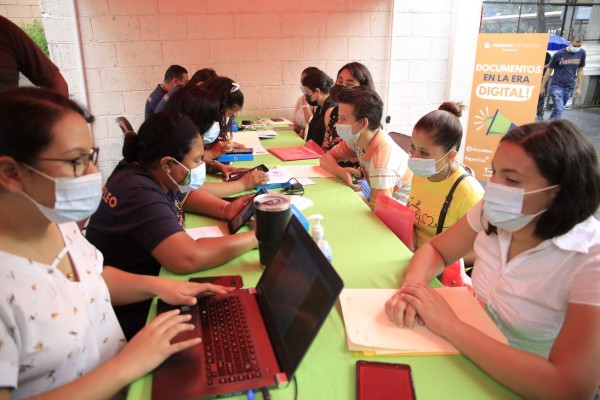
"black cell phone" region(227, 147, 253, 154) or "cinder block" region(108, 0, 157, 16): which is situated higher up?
"cinder block" region(108, 0, 157, 16)

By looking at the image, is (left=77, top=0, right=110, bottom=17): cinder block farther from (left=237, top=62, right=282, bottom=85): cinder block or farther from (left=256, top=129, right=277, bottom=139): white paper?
(left=256, top=129, right=277, bottom=139): white paper

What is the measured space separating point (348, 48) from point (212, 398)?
404cm

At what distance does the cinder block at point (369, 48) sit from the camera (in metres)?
4.26

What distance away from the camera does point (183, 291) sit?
106 cm

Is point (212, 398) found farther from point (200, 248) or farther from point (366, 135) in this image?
point (366, 135)

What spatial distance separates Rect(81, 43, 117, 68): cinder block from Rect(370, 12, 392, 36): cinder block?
2.51 m

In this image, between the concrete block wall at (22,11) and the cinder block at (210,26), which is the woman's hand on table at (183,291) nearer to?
the cinder block at (210,26)

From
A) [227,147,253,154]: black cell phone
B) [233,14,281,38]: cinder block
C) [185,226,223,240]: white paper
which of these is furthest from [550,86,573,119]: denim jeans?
[185,226,223,240]: white paper

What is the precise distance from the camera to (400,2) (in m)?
4.13

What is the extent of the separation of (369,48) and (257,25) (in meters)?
1.15


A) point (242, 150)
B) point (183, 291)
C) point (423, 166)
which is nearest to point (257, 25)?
point (242, 150)

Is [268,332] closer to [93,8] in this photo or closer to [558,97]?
[93,8]

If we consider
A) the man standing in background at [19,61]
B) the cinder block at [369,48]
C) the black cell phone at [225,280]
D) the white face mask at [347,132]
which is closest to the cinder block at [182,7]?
the cinder block at [369,48]

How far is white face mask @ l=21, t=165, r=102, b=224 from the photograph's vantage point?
841mm
